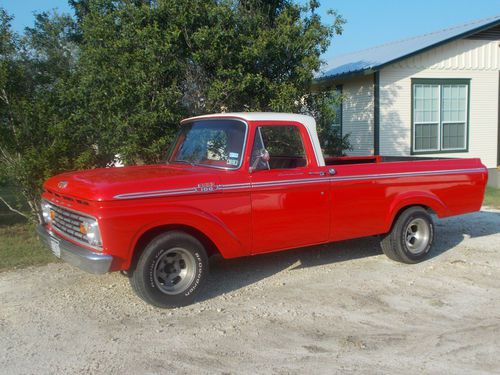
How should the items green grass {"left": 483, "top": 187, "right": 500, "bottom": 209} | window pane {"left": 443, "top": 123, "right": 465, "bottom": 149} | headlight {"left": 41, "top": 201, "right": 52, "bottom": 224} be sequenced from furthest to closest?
window pane {"left": 443, "top": 123, "right": 465, "bottom": 149}
green grass {"left": 483, "top": 187, "right": 500, "bottom": 209}
headlight {"left": 41, "top": 201, "right": 52, "bottom": 224}

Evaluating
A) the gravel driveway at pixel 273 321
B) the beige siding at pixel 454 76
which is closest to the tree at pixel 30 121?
the gravel driveway at pixel 273 321

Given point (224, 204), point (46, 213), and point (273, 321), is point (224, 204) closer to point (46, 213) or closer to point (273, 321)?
point (273, 321)

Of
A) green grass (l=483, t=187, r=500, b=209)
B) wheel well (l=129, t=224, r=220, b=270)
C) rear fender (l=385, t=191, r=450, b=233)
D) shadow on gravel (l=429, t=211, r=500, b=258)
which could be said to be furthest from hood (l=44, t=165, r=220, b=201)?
green grass (l=483, t=187, r=500, b=209)

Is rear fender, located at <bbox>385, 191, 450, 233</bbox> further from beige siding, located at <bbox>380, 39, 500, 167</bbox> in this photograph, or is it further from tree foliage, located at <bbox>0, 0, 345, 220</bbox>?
beige siding, located at <bbox>380, 39, 500, 167</bbox>

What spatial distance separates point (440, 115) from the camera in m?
14.6

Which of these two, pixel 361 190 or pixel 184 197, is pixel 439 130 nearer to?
pixel 361 190

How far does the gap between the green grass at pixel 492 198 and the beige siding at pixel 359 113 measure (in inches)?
125

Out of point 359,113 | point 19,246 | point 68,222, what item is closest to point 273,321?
point 68,222

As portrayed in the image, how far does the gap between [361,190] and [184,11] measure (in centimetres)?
380

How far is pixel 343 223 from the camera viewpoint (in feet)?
19.7

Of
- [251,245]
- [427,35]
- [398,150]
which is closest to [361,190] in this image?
[251,245]

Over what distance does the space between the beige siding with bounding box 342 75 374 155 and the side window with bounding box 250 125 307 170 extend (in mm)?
8347

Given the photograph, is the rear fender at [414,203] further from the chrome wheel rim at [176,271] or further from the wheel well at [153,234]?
the chrome wheel rim at [176,271]

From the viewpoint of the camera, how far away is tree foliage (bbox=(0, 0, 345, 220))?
24.7ft
